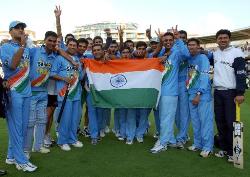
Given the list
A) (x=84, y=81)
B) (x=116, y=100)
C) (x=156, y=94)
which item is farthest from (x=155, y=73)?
(x=84, y=81)

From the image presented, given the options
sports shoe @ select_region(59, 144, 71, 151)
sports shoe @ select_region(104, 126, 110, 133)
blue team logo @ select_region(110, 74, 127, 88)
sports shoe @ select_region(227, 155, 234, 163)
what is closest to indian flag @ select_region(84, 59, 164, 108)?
blue team logo @ select_region(110, 74, 127, 88)

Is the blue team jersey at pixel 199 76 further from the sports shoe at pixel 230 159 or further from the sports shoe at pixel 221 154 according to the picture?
the sports shoe at pixel 230 159

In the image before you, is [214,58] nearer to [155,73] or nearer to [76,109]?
[155,73]

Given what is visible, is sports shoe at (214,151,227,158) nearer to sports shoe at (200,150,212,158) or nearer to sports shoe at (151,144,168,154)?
sports shoe at (200,150,212,158)

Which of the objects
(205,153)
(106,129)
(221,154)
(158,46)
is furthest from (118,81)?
(221,154)

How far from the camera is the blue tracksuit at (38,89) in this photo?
235 inches

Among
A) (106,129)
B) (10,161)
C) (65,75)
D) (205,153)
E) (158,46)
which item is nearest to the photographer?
(10,161)

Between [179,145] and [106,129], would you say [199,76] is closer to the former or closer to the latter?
[179,145]

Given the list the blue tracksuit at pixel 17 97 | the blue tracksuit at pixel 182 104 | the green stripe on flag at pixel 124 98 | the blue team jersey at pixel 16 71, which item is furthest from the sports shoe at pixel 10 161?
the blue tracksuit at pixel 182 104

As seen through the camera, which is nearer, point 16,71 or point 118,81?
point 16,71

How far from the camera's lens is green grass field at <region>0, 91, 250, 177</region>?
17.6 ft

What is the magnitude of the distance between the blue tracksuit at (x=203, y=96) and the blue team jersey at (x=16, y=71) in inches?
115

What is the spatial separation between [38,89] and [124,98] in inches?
75.2

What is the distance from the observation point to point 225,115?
6059 mm
